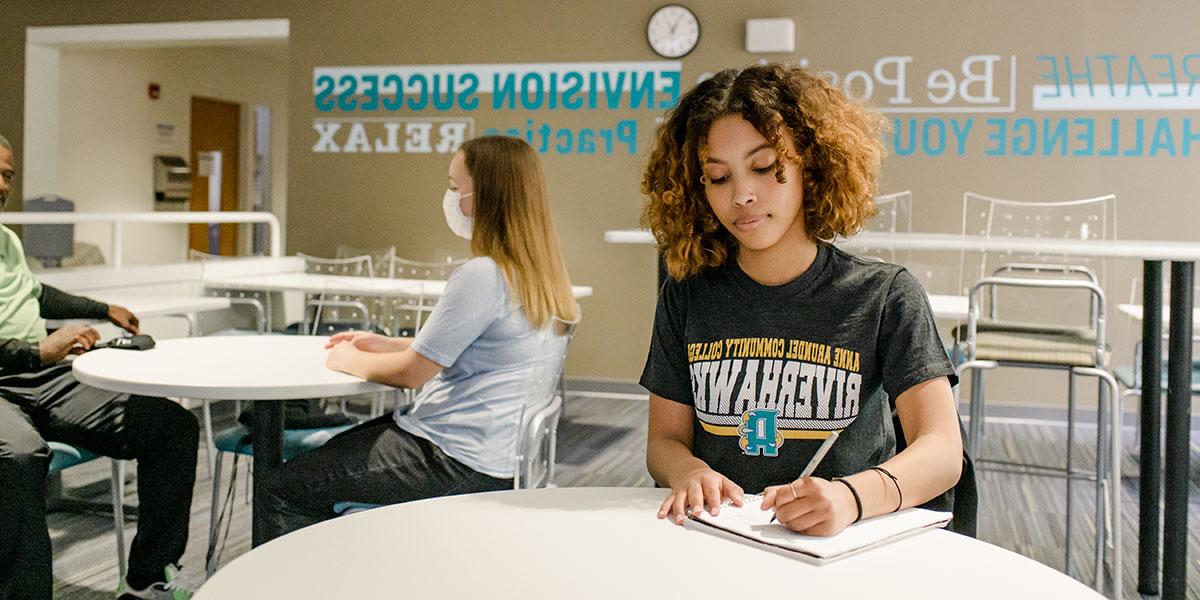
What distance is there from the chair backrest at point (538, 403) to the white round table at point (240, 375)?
32cm

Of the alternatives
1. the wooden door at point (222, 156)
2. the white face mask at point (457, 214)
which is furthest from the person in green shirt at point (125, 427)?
the wooden door at point (222, 156)

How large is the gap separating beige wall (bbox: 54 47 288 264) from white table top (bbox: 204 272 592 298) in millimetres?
3149

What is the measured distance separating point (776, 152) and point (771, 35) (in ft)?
15.7

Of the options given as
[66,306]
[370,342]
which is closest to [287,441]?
[370,342]

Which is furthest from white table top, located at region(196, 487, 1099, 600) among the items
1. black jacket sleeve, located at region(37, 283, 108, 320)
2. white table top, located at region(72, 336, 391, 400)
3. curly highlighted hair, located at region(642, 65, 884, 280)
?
black jacket sleeve, located at region(37, 283, 108, 320)

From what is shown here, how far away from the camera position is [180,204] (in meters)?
9.02

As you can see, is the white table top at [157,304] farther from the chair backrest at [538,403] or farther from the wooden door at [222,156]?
the wooden door at [222,156]

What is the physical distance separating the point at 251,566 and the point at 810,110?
33.8 inches

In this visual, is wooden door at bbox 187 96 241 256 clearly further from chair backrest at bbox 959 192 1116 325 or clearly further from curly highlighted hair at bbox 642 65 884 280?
curly highlighted hair at bbox 642 65 884 280

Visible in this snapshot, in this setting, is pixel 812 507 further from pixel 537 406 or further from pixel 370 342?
pixel 370 342

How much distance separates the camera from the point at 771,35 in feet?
19.5

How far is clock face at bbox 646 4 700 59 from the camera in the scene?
609cm

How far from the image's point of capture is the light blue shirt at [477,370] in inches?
87.7

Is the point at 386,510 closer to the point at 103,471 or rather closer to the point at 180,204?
the point at 103,471
